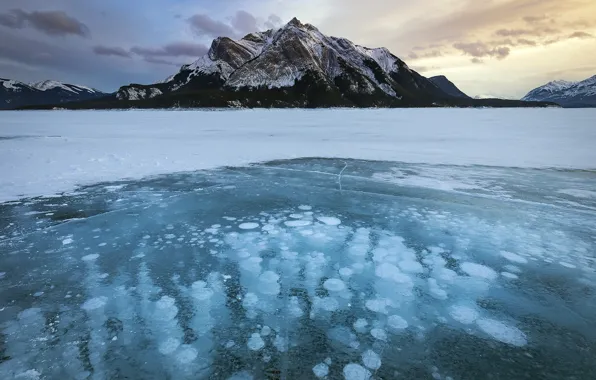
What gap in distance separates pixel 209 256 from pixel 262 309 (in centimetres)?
146

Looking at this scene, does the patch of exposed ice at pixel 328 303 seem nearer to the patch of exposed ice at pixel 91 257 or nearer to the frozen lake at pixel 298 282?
the frozen lake at pixel 298 282

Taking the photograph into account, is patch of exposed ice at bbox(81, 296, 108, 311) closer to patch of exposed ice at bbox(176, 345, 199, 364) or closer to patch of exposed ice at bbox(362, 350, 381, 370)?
patch of exposed ice at bbox(176, 345, 199, 364)

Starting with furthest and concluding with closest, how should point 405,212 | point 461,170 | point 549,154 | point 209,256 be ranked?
point 549,154, point 461,170, point 405,212, point 209,256

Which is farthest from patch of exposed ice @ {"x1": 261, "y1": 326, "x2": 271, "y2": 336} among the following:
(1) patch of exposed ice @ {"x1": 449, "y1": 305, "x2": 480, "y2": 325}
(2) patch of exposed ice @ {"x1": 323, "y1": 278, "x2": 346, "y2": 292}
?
(1) patch of exposed ice @ {"x1": 449, "y1": 305, "x2": 480, "y2": 325}

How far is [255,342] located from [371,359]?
2.99 ft

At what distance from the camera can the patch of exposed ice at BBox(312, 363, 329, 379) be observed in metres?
2.44

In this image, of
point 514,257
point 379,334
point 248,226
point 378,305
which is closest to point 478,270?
point 514,257

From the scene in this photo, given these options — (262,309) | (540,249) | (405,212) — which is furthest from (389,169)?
(262,309)

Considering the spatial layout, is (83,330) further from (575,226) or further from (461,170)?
(461,170)

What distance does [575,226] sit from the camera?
5527mm

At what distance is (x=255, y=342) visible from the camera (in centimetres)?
278

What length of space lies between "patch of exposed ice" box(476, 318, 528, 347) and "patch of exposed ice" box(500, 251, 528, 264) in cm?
159

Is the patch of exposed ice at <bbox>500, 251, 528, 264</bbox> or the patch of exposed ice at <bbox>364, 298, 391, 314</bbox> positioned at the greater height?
the patch of exposed ice at <bbox>364, 298, 391, 314</bbox>

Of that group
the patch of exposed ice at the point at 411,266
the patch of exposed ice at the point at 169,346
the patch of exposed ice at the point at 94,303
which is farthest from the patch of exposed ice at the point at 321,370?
the patch of exposed ice at the point at 94,303
